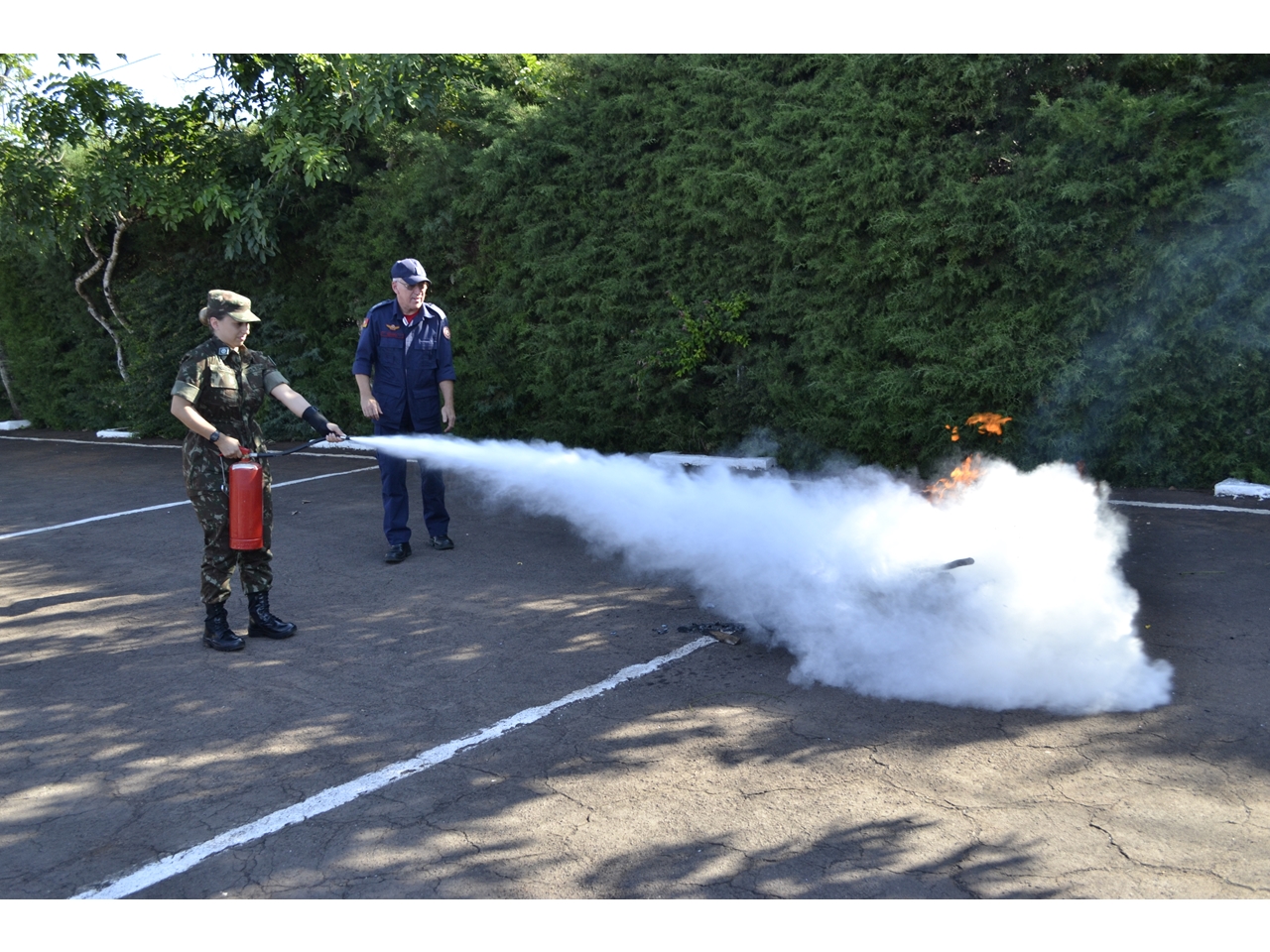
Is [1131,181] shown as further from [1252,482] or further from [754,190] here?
[754,190]

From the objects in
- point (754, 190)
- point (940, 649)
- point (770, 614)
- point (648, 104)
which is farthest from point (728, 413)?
point (940, 649)

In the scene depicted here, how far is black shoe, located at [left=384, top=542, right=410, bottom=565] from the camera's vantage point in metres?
7.82

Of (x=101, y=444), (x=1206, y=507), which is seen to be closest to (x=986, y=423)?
(x=1206, y=507)

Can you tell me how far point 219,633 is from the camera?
593 cm

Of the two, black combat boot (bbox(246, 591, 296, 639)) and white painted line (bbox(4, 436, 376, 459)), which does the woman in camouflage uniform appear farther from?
white painted line (bbox(4, 436, 376, 459))

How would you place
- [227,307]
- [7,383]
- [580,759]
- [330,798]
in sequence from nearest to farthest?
[330,798] < [580,759] < [227,307] < [7,383]

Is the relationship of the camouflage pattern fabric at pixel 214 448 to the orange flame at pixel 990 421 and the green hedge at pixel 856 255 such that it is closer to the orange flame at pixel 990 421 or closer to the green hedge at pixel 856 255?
the green hedge at pixel 856 255

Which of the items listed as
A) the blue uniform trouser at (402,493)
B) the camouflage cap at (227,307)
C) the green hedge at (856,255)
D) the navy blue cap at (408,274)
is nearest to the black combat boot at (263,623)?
the camouflage cap at (227,307)

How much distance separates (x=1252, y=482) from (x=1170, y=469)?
2.16 feet

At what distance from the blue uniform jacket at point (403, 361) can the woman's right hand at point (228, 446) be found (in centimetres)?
216

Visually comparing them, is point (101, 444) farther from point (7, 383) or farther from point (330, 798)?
point (330, 798)

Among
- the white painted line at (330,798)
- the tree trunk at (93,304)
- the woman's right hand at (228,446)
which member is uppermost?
the tree trunk at (93,304)

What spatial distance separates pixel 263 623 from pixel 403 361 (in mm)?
2589

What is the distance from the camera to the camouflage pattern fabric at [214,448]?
229 inches
